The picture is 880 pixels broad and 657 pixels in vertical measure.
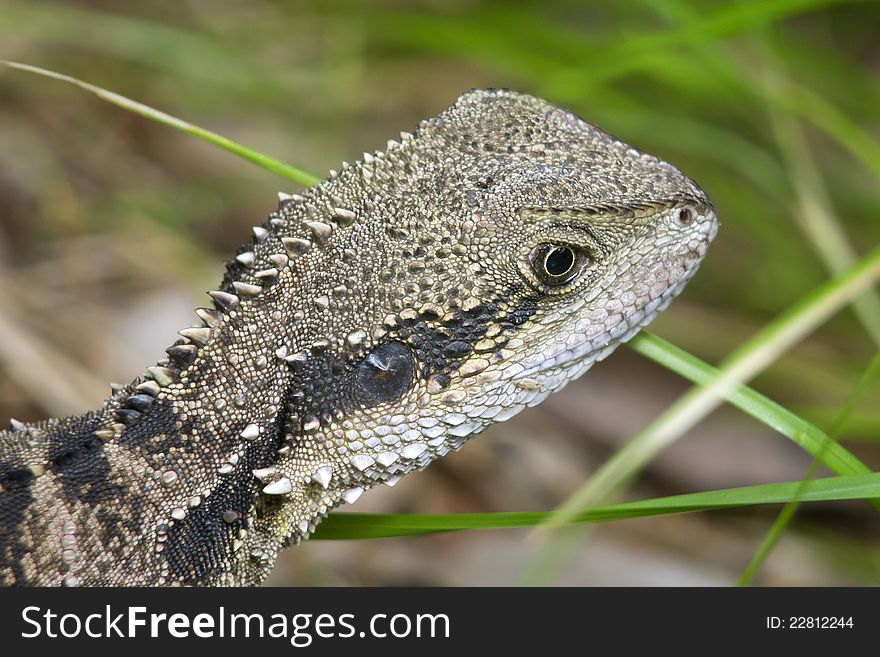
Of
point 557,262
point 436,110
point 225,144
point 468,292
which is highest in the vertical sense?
point 436,110

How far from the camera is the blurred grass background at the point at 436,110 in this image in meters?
6.36

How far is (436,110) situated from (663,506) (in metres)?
7.30

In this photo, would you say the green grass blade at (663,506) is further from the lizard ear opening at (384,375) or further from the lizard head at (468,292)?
the lizard ear opening at (384,375)

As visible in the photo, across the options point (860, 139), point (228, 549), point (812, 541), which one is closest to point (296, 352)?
point (228, 549)

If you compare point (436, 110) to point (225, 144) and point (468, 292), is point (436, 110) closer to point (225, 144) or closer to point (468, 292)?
point (225, 144)

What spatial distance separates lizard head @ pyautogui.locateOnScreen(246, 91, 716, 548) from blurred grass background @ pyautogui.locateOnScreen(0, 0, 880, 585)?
1.47 meters

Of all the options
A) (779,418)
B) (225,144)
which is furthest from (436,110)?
(779,418)

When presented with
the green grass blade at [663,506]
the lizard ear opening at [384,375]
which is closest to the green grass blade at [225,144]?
the lizard ear opening at [384,375]

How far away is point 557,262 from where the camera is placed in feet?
11.4

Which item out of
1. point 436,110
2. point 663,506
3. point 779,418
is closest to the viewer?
point 663,506

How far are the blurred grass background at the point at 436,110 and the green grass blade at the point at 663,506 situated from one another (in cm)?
228

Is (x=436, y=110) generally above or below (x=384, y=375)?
above

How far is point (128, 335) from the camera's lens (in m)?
6.74

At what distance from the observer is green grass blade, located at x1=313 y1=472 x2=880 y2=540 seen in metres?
2.98
